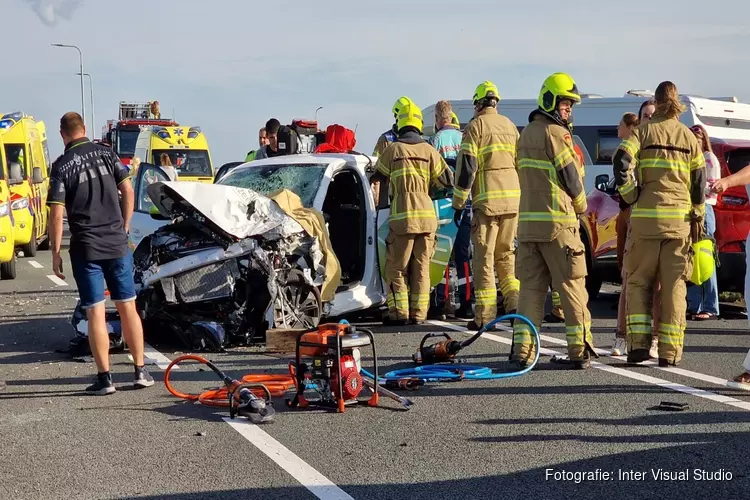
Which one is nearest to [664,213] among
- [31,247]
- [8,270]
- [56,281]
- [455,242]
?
[455,242]

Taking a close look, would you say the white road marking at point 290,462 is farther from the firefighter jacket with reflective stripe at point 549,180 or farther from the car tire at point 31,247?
the car tire at point 31,247

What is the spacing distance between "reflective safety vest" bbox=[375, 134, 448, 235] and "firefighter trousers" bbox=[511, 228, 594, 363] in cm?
237

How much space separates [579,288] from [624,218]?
137cm

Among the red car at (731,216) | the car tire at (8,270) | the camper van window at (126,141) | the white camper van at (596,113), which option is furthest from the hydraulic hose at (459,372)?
the camper van window at (126,141)

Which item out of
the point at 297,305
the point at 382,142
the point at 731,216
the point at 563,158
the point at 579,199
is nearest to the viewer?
the point at 563,158

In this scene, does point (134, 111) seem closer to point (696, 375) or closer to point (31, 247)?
point (31, 247)

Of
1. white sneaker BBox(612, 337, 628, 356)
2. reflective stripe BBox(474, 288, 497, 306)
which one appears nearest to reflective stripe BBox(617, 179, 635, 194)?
white sneaker BBox(612, 337, 628, 356)

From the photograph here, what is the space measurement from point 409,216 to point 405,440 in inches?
185

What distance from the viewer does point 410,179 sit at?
34.7 feet

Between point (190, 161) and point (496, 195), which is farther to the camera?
point (190, 161)

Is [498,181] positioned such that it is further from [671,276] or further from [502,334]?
[671,276]

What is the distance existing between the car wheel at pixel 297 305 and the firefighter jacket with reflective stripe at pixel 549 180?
88.4 inches

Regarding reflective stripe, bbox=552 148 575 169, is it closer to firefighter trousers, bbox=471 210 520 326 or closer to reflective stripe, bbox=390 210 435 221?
firefighter trousers, bbox=471 210 520 326

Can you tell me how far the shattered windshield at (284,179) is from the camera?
405 inches
